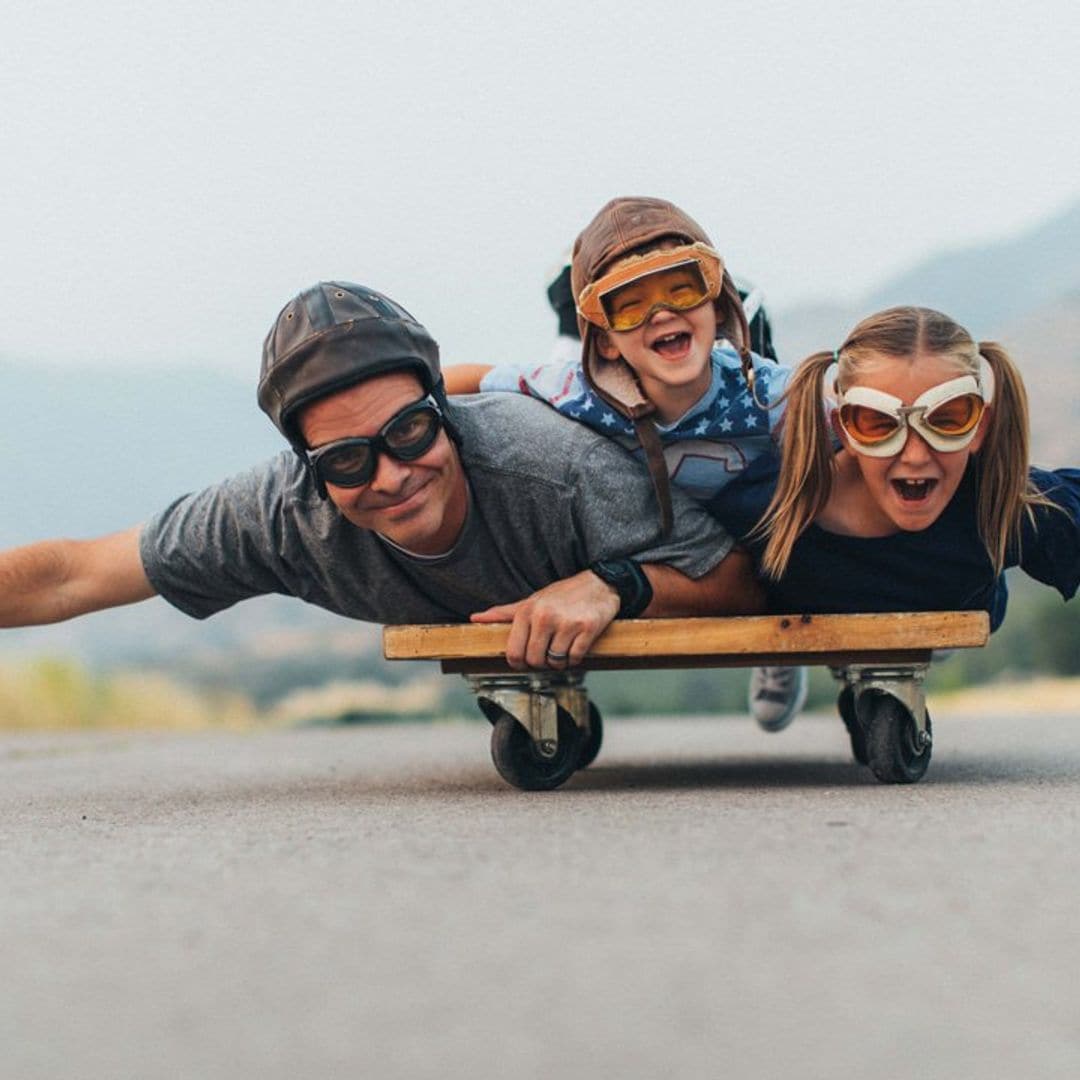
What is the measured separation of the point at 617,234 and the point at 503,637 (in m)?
1.04

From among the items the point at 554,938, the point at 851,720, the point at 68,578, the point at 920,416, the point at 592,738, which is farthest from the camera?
the point at 592,738

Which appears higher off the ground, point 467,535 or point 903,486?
point 903,486

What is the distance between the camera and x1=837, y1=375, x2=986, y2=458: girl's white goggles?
13.0ft

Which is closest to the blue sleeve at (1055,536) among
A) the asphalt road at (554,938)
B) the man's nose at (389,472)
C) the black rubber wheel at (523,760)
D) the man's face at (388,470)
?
the asphalt road at (554,938)

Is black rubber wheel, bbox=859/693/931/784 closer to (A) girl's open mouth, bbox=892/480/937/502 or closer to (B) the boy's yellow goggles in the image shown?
(A) girl's open mouth, bbox=892/480/937/502

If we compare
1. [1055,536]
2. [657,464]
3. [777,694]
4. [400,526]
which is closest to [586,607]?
[657,464]

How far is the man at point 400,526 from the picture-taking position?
4066 mm

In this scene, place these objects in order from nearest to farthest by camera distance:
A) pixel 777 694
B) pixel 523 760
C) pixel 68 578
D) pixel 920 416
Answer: pixel 920 416, pixel 523 760, pixel 68 578, pixel 777 694

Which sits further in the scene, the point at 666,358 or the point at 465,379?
the point at 465,379

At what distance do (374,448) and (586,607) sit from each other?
63 cm

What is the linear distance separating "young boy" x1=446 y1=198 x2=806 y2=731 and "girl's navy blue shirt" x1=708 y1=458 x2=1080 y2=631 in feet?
0.31

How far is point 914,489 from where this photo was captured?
13.5 ft

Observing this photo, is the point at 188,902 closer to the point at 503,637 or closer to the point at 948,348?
the point at 503,637

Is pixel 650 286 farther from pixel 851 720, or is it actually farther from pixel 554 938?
pixel 554 938
